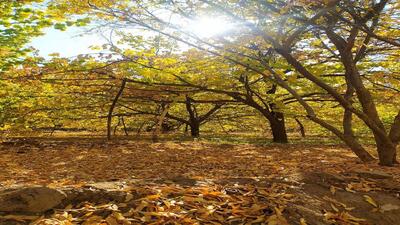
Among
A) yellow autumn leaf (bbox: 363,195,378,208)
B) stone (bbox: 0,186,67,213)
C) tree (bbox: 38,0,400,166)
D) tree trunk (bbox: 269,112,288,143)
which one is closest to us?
stone (bbox: 0,186,67,213)

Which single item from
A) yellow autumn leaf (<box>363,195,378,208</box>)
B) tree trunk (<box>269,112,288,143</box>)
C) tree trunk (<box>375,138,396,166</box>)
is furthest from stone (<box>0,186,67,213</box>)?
tree trunk (<box>269,112,288,143</box>)

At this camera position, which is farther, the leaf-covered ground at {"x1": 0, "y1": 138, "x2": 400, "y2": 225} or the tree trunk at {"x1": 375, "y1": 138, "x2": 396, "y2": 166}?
the tree trunk at {"x1": 375, "y1": 138, "x2": 396, "y2": 166}

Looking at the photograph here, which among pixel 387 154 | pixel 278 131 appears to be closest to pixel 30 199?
pixel 387 154

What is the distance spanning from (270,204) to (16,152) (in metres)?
9.11

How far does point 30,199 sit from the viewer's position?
10.5 feet

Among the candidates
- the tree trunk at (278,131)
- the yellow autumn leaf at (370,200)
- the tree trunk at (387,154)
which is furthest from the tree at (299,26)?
the tree trunk at (278,131)

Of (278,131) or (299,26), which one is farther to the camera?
(278,131)

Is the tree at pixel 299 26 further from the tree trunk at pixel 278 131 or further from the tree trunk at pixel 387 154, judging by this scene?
the tree trunk at pixel 278 131

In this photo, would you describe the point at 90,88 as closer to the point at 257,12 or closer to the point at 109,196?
the point at 257,12

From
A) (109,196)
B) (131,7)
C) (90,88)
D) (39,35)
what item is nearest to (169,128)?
(90,88)

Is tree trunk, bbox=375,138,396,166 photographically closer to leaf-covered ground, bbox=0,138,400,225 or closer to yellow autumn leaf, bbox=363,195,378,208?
leaf-covered ground, bbox=0,138,400,225

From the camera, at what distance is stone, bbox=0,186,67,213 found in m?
3.12

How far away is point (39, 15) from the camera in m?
10.8

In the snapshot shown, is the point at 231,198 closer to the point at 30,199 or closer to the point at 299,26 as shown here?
the point at 30,199
